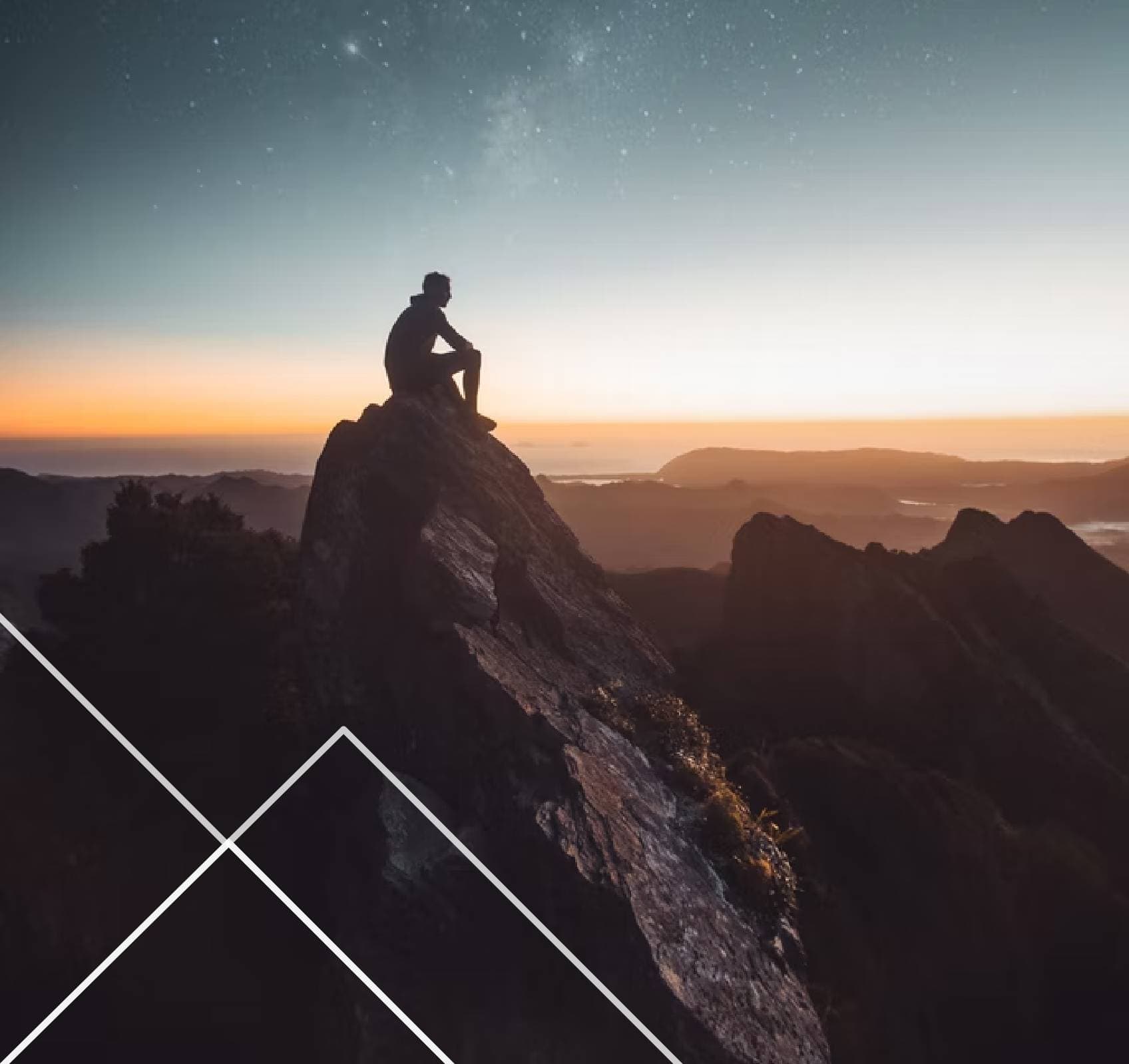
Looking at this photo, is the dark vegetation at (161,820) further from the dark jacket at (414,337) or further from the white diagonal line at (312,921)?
the dark jacket at (414,337)

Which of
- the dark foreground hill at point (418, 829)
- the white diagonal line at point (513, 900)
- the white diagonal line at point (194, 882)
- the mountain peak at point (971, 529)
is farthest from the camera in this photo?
the mountain peak at point (971, 529)

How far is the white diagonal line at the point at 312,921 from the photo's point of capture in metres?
11.0

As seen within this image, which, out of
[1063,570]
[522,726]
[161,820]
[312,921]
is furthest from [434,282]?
[1063,570]

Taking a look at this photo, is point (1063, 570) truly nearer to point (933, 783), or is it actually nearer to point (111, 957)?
point (933, 783)

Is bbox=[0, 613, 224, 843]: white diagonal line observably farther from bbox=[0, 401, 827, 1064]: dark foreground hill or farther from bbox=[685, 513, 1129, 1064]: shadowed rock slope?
bbox=[685, 513, 1129, 1064]: shadowed rock slope

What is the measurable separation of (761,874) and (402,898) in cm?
751

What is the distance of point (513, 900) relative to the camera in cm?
1205

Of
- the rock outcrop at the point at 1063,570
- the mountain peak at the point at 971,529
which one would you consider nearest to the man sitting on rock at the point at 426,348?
the mountain peak at the point at 971,529

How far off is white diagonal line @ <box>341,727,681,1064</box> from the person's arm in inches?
465

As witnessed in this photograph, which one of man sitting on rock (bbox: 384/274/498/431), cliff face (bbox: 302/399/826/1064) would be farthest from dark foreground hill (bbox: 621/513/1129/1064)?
man sitting on rock (bbox: 384/274/498/431)

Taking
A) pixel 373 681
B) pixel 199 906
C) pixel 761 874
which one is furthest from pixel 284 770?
pixel 761 874

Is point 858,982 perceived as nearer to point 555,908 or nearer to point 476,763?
point 555,908

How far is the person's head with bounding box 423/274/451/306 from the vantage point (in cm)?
1920

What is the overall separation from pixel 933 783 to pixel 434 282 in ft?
68.6
